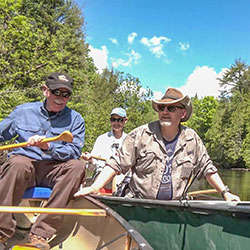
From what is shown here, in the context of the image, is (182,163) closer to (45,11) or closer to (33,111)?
(33,111)

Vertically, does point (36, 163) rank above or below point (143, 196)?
above

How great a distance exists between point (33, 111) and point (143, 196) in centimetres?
139

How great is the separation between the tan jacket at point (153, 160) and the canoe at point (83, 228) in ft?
1.37

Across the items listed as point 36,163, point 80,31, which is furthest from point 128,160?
point 80,31

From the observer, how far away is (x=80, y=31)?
2556 cm

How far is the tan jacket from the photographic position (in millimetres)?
2971

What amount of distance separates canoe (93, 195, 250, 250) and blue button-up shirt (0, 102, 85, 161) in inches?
→ 24.7

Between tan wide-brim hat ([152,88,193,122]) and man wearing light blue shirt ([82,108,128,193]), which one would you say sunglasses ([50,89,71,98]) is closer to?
tan wide-brim hat ([152,88,193,122])

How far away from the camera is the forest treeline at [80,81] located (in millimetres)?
9789

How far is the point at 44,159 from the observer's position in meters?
3.21

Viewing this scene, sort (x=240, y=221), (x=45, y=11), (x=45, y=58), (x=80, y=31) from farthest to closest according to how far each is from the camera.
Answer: (x=80, y=31) < (x=45, y=11) < (x=45, y=58) < (x=240, y=221)

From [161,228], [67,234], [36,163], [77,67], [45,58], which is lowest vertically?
[67,234]

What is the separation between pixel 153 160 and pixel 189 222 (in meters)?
0.71

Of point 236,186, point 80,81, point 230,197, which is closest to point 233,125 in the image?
point 236,186
